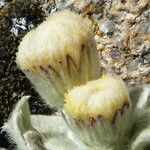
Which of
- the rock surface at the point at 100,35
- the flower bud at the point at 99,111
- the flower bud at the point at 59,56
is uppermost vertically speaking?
the rock surface at the point at 100,35

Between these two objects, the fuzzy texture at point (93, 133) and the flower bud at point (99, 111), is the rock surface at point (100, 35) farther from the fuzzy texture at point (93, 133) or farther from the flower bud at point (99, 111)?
the flower bud at point (99, 111)

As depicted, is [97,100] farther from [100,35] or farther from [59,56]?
[100,35]

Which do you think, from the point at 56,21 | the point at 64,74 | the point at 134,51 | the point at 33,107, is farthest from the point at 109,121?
the point at 33,107

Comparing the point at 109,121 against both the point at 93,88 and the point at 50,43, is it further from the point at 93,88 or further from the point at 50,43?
the point at 50,43

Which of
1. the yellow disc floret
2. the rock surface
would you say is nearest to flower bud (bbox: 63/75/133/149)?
the yellow disc floret

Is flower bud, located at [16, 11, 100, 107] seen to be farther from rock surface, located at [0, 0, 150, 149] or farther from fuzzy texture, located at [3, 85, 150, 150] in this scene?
rock surface, located at [0, 0, 150, 149]

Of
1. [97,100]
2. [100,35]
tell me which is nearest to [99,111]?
[97,100]

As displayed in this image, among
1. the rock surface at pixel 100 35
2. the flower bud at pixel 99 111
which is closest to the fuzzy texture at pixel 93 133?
the flower bud at pixel 99 111
